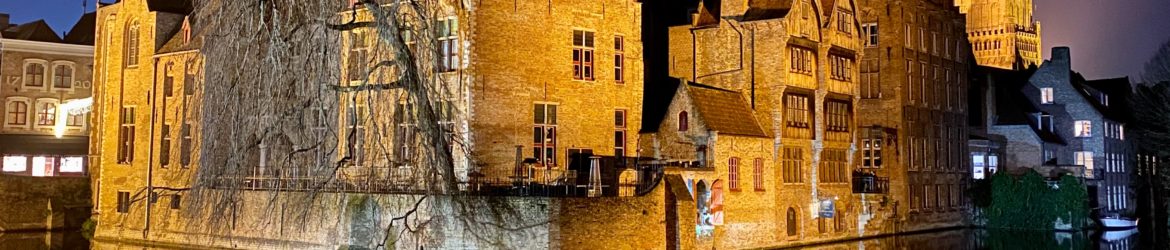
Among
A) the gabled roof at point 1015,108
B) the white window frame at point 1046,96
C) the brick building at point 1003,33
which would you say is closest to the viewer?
the gabled roof at point 1015,108

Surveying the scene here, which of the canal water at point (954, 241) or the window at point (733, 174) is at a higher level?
the window at point (733, 174)

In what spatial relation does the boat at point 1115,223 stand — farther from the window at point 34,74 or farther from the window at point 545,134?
the window at point 34,74

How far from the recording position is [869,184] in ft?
135

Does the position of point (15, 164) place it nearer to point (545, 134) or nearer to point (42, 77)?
point (42, 77)

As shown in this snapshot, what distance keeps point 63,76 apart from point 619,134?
1117 inches

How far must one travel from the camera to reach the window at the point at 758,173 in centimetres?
3388

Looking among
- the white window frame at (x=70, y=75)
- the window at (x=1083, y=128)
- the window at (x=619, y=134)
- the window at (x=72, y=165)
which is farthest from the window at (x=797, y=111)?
the white window frame at (x=70, y=75)

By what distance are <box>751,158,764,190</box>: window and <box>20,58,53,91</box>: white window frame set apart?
31217 mm

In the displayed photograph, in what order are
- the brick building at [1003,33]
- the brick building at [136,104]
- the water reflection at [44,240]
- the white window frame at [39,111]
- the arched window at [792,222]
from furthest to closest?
the brick building at [1003,33]
the white window frame at [39,111]
the brick building at [136,104]
the arched window at [792,222]
the water reflection at [44,240]

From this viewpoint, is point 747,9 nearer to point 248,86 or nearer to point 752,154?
point 752,154

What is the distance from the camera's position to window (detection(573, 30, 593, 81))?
30719 millimetres

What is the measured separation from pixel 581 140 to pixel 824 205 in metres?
10.8

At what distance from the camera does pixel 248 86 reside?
45.6 ft

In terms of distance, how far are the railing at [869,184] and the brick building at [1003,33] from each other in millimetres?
57136
